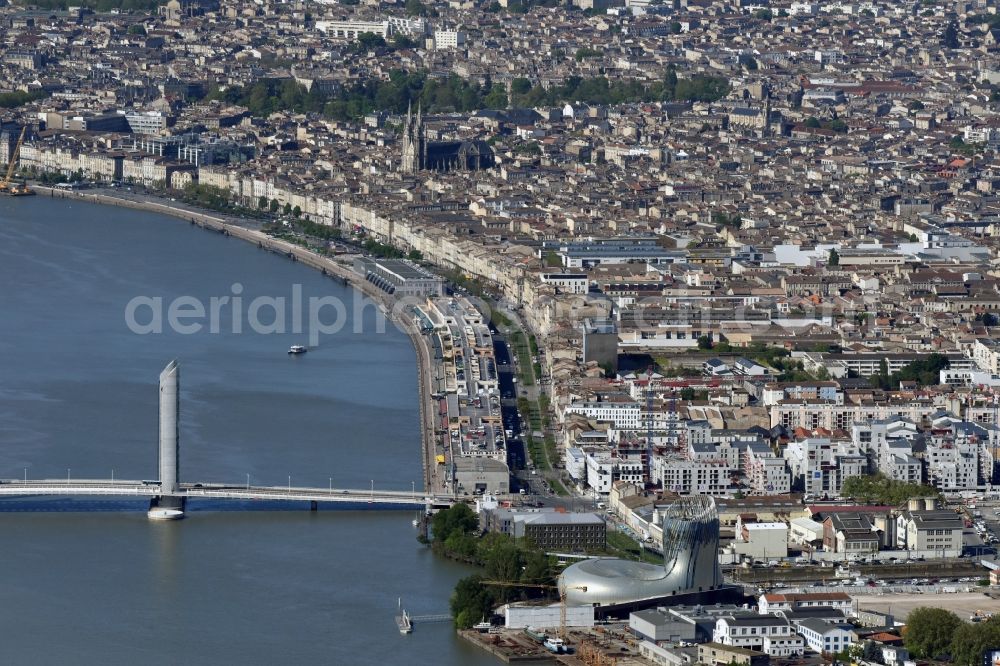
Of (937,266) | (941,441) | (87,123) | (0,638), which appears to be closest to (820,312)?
(937,266)

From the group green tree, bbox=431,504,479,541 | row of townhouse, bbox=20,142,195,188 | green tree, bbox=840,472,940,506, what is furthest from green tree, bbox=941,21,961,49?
green tree, bbox=431,504,479,541

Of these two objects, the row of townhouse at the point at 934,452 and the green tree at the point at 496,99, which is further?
the green tree at the point at 496,99

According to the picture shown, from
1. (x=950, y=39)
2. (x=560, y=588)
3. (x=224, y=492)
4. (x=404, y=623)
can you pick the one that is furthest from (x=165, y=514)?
(x=950, y=39)

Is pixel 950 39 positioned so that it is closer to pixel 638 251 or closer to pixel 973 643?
pixel 638 251

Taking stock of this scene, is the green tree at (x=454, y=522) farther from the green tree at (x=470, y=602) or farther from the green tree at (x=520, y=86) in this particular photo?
the green tree at (x=520, y=86)

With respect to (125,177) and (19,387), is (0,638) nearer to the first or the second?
(19,387)

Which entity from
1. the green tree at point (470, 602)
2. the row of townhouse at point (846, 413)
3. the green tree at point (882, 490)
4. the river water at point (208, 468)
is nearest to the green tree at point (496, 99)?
the river water at point (208, 468)
